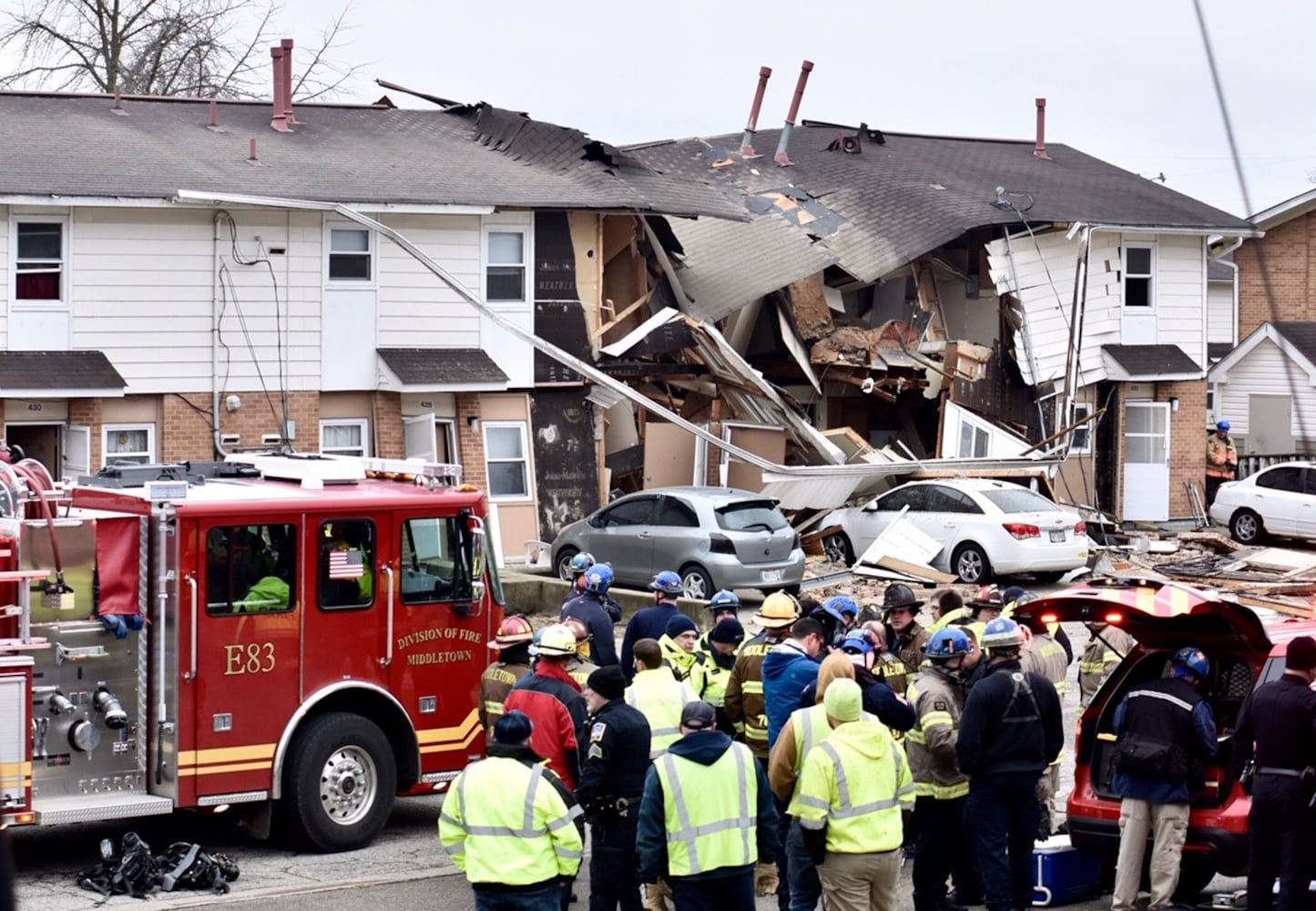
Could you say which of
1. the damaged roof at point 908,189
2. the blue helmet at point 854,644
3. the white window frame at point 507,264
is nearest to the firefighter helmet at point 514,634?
the blue helmet at point 854,644

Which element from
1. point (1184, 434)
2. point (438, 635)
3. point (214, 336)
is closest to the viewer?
point (438, 635)

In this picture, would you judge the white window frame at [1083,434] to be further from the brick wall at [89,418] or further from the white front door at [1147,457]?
the brick wall at [89,418]

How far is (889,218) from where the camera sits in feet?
101

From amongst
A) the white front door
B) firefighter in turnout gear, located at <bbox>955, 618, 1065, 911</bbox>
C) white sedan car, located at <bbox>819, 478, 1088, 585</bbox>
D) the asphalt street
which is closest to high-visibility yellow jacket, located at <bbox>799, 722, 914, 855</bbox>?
firefighter in turnout gear, located at <bbox>955, 618, 1065, 911</bbox>

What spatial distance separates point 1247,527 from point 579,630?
20972mm

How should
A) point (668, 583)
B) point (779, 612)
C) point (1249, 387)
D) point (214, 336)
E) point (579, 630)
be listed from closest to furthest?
point (779, 612), point (579, 630), point (668, 583), point (214, 336), point (1249, 387)

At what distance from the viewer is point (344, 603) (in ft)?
38.1

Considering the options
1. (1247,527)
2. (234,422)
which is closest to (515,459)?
(234,422)

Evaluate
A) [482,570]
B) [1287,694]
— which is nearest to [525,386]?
[482,570]

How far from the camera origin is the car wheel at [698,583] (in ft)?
71.5

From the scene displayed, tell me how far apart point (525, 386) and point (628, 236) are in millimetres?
3181

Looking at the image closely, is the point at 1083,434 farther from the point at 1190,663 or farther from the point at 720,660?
the point at 1190,663

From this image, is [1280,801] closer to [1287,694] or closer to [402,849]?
[1287,694]

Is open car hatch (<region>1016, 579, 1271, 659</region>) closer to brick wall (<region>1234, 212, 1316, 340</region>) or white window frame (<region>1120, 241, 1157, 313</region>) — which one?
white window frame (<region>1120, 241, 1157, 313</region>)
